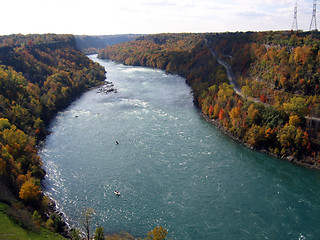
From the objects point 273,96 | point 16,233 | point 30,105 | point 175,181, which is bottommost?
point 175,181

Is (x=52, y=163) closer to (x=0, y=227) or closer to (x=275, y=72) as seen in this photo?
(x=0, y=227)

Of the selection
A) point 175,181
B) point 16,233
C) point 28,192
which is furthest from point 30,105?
point 175,181

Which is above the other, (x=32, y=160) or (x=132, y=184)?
(x=32, y=160)

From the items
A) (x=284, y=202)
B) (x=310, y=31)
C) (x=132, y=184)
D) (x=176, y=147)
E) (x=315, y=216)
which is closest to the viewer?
(x=315, y=216)

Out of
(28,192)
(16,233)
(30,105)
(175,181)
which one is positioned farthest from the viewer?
(30,105)

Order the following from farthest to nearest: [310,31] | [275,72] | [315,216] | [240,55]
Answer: [240,55] < [310,31] < [275,72] < [315,216]

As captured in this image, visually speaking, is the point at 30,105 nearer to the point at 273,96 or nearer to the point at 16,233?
the point at 16,233

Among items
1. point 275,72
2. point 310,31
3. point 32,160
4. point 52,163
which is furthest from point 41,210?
point 310,31

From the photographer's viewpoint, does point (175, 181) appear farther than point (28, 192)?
Yes
